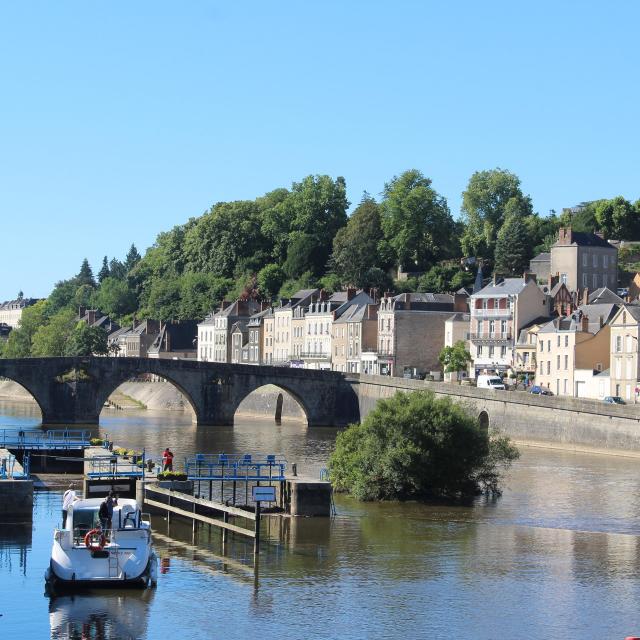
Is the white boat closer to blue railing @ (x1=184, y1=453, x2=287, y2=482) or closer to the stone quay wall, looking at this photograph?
blue railing @ (x1=184, y1=453, x2=287, y2=482)

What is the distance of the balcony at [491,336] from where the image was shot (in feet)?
299

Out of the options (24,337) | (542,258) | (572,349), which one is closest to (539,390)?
(572,349)

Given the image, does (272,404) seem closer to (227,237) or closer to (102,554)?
(227,237)

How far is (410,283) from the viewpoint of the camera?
121875mm

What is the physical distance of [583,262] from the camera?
340 feet

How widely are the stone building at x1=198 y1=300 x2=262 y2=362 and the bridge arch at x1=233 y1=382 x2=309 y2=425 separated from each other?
26839 millimetres

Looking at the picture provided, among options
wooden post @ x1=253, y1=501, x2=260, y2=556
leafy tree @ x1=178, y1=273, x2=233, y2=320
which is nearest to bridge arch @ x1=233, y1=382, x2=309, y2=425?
leafy tree @ x1=178, y1=273, x2=233, y2=320

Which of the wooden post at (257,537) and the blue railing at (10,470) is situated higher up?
the blue railing at (10,470)

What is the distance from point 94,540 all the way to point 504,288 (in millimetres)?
62942

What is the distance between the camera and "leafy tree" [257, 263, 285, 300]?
138 m

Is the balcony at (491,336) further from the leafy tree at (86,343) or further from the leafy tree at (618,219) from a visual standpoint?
the leafy tree at (86,343)

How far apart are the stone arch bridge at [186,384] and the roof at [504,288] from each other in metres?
10.7

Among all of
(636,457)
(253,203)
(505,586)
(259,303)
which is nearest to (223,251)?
(253,203)

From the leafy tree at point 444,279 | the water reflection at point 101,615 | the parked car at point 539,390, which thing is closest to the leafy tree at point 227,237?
the leafy tree at point 444,279
